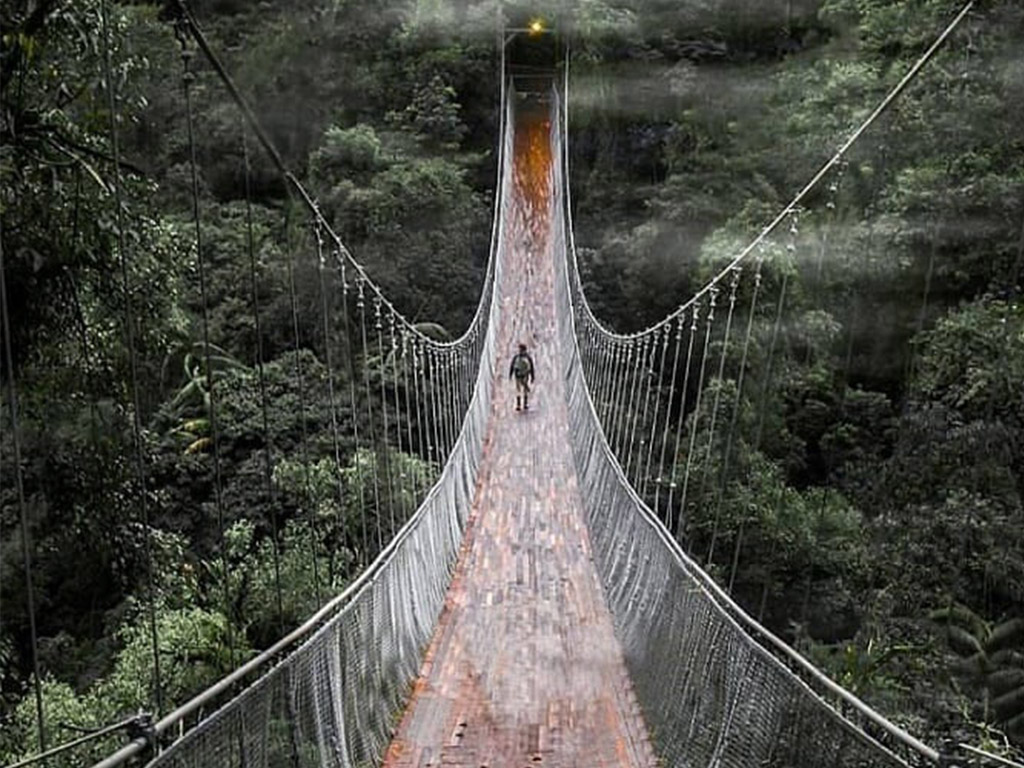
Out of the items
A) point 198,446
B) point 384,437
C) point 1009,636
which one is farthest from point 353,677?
point 198,446

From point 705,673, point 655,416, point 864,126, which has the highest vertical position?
point 864,126

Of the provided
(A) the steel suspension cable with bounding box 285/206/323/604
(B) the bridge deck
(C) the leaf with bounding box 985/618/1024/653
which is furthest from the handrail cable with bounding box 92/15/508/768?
(C) the leaf with bounding box 985/618/1024/653

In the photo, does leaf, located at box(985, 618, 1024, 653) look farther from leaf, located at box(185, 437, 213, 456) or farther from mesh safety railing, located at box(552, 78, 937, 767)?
leaf, located at box(185, 437, 213, 456)

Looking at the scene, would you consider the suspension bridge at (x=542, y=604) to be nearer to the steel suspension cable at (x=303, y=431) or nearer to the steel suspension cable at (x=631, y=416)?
the steel suspension cable at (x=631, y=416)

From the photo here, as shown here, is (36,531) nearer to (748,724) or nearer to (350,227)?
(748,724)

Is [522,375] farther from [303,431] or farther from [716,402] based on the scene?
[303,431]

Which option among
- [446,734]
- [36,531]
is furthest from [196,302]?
[446,734]

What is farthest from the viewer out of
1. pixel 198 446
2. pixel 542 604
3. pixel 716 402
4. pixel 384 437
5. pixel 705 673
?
pixel 198 446
